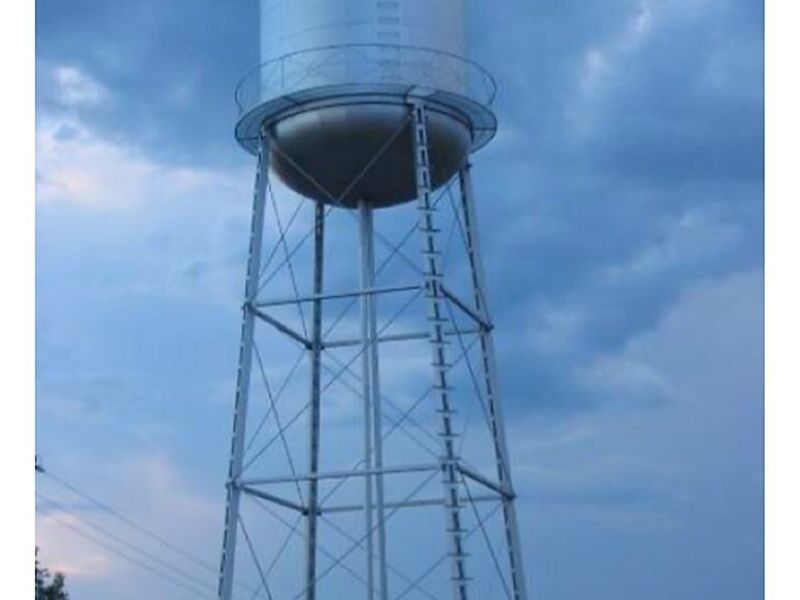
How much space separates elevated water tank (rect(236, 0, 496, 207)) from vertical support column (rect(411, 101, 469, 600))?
1.47 feet

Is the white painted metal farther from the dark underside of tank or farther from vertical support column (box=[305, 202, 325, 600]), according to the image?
vertical support column (box=[305, 202, 325, 600])

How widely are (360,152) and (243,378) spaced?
11.4ft

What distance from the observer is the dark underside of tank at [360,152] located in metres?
20.3

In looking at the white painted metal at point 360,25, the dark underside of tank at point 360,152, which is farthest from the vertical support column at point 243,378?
the white painted metal at point 360,25

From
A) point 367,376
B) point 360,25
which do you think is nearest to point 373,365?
point 367,376

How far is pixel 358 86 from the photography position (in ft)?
66.2

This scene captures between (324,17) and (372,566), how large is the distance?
7.59 metres
